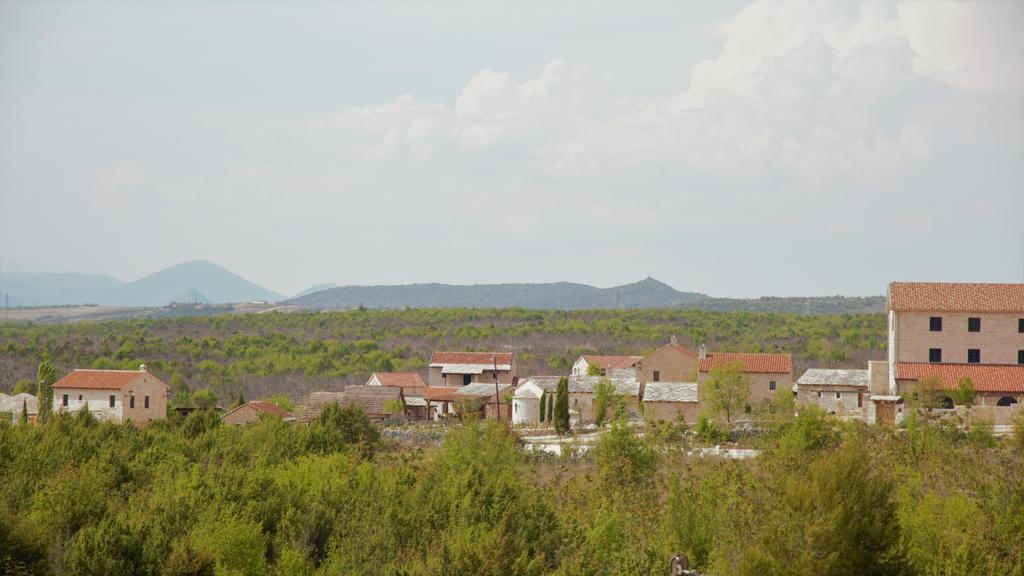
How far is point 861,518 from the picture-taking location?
1061 inches

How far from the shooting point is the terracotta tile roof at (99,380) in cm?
6662

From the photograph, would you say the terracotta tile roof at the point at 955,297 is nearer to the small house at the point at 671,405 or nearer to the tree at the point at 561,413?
the small house at the point at 671,405

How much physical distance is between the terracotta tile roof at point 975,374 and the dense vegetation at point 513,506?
6335mm

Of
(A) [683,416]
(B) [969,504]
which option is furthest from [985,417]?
(B) [969,504]

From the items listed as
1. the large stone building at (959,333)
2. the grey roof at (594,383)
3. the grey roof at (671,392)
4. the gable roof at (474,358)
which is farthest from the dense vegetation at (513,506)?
the gable roof at (474,358)

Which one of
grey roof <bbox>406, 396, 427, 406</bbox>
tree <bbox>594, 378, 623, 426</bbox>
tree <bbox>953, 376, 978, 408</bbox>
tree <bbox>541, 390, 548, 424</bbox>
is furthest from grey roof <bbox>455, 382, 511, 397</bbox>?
tree <bbox>953, 376, 978, 408</bbox>

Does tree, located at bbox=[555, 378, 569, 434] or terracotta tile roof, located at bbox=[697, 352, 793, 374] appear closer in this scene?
tree, located at bbox=[555, 378, 569, 434]

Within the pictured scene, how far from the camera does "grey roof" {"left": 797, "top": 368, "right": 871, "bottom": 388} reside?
2373 inches

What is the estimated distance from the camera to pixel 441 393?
75.4 m

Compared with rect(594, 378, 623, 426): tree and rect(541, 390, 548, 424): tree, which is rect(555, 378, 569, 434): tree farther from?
rect(541, 390, 548, 424): tree

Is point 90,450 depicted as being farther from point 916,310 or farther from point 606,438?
point 916,310

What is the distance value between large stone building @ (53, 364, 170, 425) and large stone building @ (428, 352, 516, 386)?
20674 mm

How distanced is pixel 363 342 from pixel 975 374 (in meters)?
75.2

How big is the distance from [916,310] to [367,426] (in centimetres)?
2448
